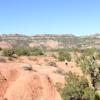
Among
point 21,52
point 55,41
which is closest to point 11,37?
point 55,41

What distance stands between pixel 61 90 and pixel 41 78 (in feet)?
8.30

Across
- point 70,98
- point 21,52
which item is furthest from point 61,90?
point 21,52

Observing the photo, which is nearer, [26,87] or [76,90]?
[76,90]

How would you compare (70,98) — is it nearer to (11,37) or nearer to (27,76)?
(27,76)

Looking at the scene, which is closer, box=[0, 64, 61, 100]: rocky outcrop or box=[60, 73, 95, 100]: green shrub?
box=[60, 73, 95, 100]: green shrub

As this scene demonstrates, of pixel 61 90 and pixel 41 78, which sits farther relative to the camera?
pixel 41 78

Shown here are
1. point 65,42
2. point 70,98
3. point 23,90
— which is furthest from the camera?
point 65,42

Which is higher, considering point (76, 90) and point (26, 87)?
point (76, 90)

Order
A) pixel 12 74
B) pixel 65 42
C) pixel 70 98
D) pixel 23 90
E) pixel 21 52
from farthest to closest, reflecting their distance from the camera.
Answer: pixel 65 42 < pixel 21 52 < pixel 12 74 < pixel 23 90 < pixel 70 98

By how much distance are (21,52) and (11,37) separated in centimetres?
13182

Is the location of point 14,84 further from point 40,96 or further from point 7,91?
point 40,96

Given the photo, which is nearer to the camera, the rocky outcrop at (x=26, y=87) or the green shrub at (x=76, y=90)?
the green shrub at (x=76, y=90)

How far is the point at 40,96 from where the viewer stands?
2500 cm

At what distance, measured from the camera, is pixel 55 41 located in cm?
A: 19962
